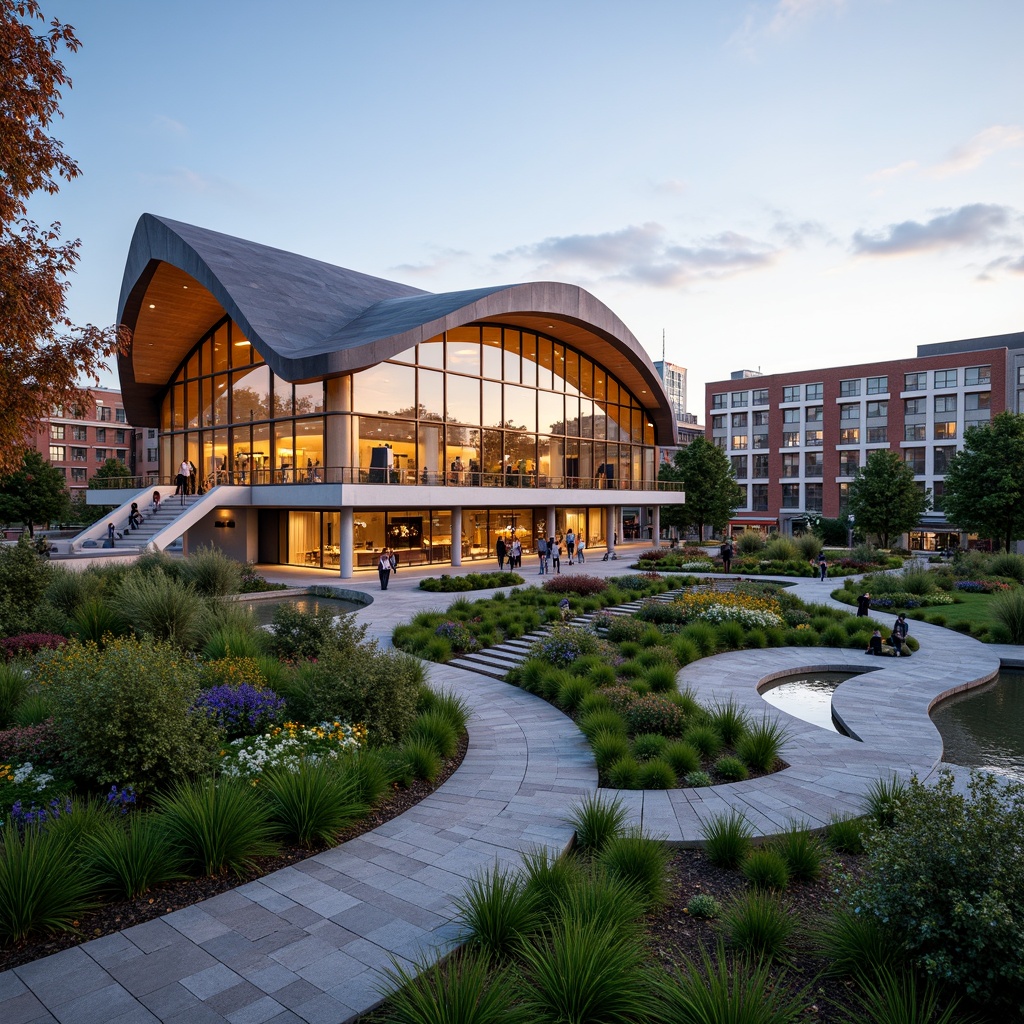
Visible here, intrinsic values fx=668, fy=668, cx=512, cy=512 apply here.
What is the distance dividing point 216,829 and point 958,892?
209 inches

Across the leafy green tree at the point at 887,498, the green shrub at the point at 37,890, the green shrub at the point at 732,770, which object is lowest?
the green shrub at the point at 732,770

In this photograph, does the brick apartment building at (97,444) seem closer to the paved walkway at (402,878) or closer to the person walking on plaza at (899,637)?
the person walking on plaza at (899,637)

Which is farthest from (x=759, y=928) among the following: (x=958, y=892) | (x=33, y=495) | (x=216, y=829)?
(x=33, y=495)

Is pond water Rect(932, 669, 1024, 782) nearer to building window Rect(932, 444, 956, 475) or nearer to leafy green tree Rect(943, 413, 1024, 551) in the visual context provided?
leafy green tree Rect(943, 413, 1024, 551)

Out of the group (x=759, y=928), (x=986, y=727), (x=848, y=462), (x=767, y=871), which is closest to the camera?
(x=759, y=928)

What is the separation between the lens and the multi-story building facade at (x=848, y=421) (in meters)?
59.8

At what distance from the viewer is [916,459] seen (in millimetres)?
62750

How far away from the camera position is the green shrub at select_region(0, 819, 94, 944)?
14.9ft

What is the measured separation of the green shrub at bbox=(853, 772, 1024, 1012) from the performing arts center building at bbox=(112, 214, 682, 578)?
24785mm

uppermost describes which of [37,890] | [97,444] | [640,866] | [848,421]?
[848,421]

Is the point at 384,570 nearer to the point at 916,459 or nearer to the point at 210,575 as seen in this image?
the point at 210,575

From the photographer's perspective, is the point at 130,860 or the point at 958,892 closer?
the point at 958,892

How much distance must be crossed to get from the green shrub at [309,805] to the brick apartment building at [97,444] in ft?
243

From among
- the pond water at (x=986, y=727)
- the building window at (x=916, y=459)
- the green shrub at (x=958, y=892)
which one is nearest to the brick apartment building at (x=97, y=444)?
the pond water at (x=986, y=727)
